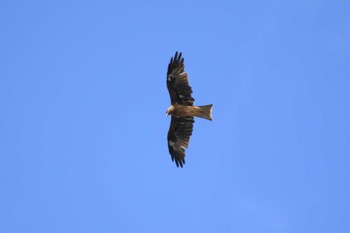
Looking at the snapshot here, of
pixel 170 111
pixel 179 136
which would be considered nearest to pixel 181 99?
pixel 170 111

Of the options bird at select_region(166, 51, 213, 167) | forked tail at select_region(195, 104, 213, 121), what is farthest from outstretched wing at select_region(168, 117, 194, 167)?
forked tail at select_region(195, 104, 213, 121)

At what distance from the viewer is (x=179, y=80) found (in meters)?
21.0

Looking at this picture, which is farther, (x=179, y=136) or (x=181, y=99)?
(x=179, y=136)

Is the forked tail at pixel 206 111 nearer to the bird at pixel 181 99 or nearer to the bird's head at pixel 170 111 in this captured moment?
the bird at pixel 181 99

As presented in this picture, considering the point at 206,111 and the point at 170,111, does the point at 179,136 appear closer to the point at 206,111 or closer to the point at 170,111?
the point at 170,111

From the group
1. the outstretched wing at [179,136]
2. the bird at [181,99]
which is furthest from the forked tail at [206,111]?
the outstretched wing at [179,136]

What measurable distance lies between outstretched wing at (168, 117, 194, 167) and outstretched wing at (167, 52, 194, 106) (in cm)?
99

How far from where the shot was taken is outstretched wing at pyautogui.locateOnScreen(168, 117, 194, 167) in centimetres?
2192

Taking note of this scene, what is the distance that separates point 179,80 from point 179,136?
2.35 meters

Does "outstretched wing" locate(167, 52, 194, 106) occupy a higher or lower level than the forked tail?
higher

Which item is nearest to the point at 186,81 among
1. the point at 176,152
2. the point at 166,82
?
the point at 166,82

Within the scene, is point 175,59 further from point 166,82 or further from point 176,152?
point 176,152

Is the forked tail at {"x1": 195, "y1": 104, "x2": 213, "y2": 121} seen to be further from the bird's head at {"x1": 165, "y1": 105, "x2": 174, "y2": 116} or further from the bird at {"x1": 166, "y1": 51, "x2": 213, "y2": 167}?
the bird's head at {"x1": 165, "y1": 105, "x2": 174, "y2": 116}

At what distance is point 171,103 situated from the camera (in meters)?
21.5
